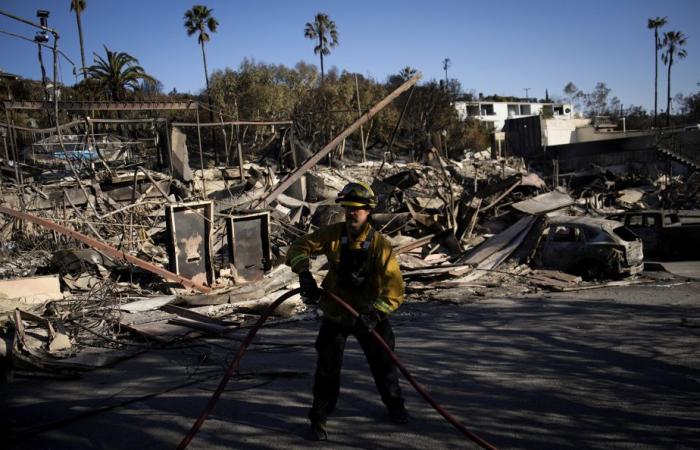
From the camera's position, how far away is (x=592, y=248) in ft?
37.4

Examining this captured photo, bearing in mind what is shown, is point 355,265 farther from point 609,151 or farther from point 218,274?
point 609,151

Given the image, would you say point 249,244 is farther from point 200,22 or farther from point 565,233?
point 200,22

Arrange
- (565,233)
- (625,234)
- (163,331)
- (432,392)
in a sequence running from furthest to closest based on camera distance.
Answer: (565,233) < (625,234) < (163,331) < (432,392)

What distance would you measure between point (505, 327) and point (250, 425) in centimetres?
478

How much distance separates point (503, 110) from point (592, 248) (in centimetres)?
7141

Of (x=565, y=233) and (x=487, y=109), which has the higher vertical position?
(x=487, y=109)

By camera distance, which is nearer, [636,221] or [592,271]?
[592,271]

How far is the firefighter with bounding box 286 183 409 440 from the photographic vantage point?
420 cm

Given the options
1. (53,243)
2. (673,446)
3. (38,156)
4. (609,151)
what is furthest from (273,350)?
(609,151)

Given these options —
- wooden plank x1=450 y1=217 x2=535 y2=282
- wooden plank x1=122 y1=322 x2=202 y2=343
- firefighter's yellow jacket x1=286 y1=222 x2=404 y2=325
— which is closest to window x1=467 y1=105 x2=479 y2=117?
wooden plank x1=450 y1=217 x2=535 y2=282

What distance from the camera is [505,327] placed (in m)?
8.00

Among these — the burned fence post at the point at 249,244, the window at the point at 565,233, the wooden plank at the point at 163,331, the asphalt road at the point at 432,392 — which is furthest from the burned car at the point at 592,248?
the wooden plank at the point at 163,331

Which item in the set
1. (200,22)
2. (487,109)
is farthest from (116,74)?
(487,109)

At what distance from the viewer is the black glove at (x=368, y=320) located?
4.06 meters
